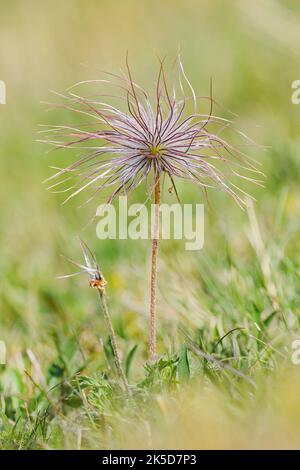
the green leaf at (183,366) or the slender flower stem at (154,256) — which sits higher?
the slender flower stem at (154,256)

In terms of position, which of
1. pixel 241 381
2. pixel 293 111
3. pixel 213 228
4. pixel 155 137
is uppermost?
pixel 293 111

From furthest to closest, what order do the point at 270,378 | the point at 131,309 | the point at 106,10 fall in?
the point at 106,10, the point at 131,309, the point at 270,378

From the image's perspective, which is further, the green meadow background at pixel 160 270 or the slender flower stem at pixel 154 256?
the slender flower stem at pixel 154 256

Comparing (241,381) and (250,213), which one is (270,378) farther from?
(250,213)

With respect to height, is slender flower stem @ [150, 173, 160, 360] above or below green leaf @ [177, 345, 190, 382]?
above

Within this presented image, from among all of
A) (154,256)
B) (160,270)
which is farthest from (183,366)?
(160,270)

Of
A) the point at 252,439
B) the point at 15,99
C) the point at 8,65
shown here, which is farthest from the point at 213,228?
the point at 8,65

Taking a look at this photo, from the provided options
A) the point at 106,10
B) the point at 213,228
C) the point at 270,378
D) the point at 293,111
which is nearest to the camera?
the point at 270,378

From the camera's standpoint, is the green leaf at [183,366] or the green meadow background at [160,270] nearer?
the green meadow background at [160,270]

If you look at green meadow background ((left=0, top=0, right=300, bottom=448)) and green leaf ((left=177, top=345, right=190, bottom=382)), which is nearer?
green meadow background ((left=0, top=0, right=300, bottom=448))
